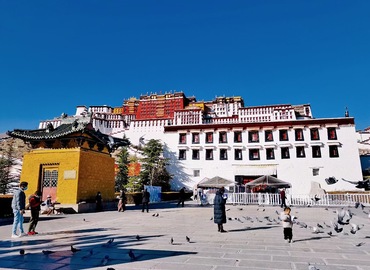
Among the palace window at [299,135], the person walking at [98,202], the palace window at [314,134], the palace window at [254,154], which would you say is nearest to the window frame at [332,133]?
the palace window at [314,134]

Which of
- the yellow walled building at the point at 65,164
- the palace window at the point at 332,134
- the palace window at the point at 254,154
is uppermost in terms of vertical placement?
the palace window at the point at 332,134

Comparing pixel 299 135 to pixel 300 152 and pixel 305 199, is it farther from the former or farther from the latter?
pixel 305 199

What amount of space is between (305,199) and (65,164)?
19944 mm

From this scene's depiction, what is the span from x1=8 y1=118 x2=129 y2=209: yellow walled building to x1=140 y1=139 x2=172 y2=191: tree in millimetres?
16875

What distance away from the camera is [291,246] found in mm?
6996

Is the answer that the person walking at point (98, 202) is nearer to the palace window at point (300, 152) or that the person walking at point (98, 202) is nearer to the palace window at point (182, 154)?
the palace window at point (182, 154)

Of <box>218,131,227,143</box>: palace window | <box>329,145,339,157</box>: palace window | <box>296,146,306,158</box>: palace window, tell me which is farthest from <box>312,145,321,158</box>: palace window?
<box>218,131,227,143</box>: palace window

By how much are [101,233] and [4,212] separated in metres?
7.30

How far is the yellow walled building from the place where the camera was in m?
18.0

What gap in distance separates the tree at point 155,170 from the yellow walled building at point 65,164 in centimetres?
1687

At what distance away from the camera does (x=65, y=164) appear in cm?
1844

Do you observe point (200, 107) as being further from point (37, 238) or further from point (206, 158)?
point (37, 238)

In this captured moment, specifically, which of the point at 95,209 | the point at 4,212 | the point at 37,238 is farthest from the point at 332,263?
the point at 95,209

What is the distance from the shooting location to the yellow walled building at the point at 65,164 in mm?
18047
